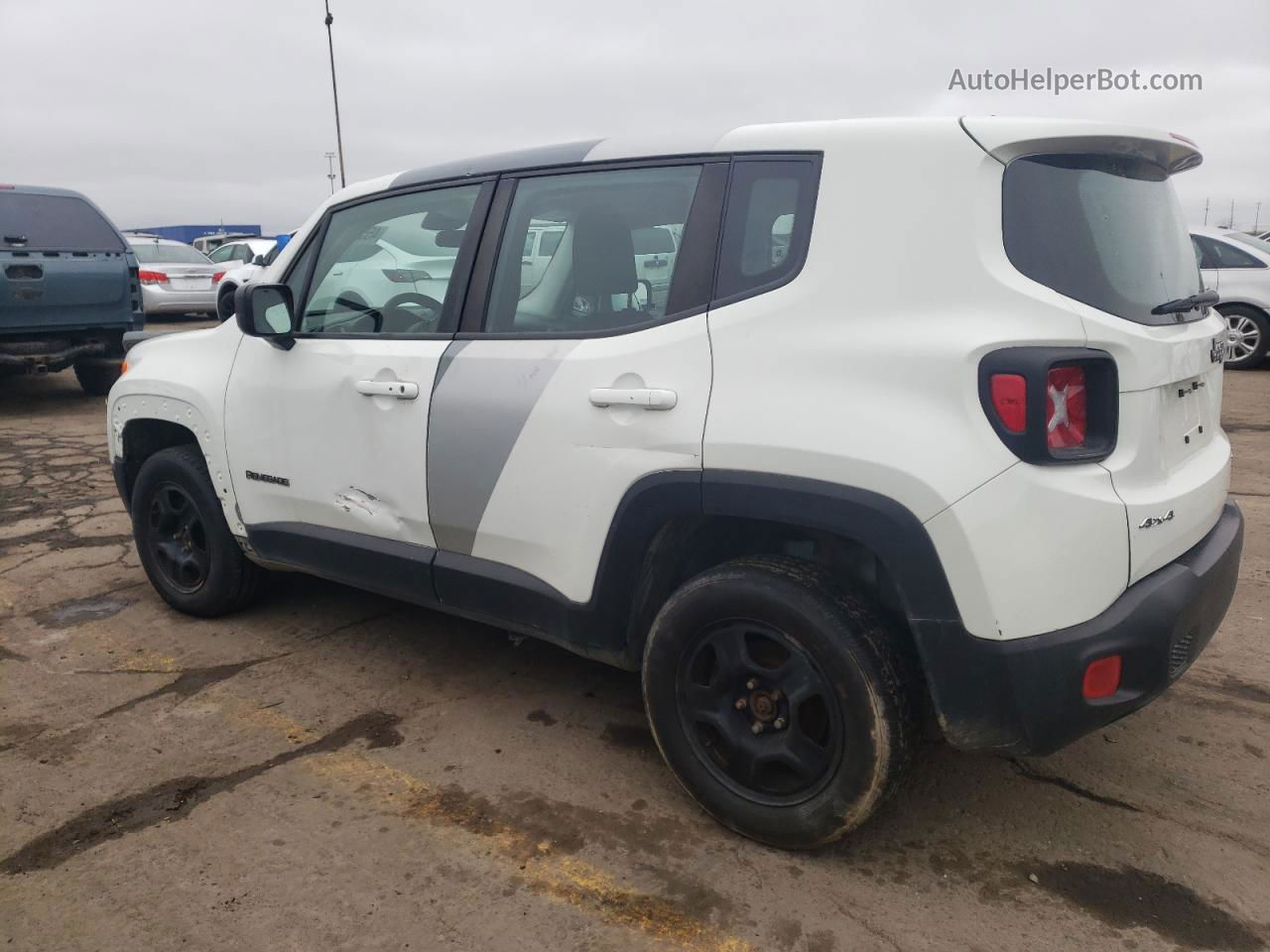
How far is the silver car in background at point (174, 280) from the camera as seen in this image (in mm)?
14938

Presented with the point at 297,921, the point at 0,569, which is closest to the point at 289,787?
the point at 297,921

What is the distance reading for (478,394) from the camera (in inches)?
114

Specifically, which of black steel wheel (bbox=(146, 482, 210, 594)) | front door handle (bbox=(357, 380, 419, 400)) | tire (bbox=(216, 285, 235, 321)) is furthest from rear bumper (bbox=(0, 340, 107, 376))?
front door handle (bbox=(357, 380, 419, 400))

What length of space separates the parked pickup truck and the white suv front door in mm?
6260

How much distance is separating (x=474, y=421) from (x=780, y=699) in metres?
1.16

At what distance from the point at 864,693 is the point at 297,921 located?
139cm

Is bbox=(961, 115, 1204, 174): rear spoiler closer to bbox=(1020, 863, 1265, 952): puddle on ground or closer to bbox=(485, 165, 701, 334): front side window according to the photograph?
bbox=(485, 165, 701, 334): front side window

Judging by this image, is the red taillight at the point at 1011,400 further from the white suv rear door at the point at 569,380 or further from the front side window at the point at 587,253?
the front side window at the point at 587,253

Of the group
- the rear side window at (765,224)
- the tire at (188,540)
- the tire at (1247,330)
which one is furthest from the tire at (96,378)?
the tire at (1247,330)

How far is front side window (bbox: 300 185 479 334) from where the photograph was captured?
10.4 ft

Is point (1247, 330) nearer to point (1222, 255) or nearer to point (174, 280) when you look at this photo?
point (1222, 255)

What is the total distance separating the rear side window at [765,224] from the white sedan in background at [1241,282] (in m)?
9.24

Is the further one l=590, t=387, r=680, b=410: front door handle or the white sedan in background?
the white sedan in background

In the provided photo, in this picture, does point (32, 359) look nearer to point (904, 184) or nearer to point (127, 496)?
point (127, 496)
